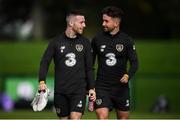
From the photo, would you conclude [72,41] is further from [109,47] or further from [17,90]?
[17,90]

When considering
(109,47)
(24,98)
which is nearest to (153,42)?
(24,98)

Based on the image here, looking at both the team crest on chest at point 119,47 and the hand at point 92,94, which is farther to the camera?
A: the team crest on chest at point 119,47

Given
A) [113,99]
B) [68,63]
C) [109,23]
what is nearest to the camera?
[68,63]

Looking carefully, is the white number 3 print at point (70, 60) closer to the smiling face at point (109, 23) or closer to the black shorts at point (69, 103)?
the black shorts at point (69, 103)

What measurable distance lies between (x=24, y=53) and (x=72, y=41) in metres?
18.3

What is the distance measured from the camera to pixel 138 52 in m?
32.0

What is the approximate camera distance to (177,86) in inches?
1233

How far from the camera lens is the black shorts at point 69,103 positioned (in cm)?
1448

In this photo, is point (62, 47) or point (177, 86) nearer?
point (62, 47)

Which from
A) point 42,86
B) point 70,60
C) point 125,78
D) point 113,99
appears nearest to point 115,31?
point 125,78

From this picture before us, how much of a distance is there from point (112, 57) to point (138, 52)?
16544 millimetres

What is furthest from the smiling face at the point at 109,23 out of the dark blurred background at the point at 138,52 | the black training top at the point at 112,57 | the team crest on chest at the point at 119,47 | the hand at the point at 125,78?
the dark blurred background at the point at 138,52

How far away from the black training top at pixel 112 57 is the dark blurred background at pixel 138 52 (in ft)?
29.5

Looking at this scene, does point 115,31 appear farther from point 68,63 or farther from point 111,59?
point 68,63
